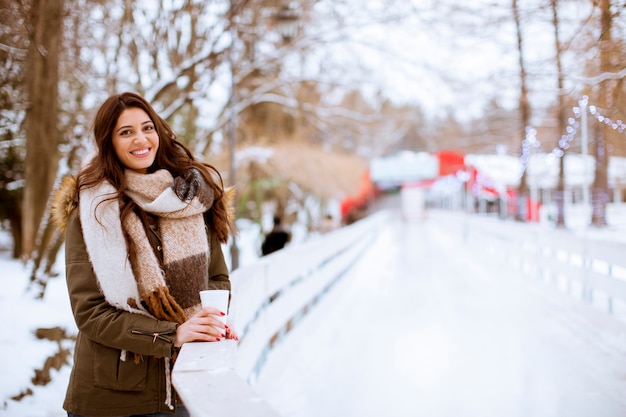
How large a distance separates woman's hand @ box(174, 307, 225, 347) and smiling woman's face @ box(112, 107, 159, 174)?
1.90 feet

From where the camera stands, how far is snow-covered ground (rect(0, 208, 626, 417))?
15.6 ft

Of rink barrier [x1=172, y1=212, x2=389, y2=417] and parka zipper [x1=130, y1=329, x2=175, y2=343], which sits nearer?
rink barrier [x1=172, y1=212, x2=389, y2=417]

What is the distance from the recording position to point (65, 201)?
6.97 ft

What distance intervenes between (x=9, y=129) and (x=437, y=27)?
5.55m

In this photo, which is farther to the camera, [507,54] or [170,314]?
[507,54]

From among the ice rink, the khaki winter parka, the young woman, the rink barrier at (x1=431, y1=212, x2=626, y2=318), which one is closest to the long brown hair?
the young woman

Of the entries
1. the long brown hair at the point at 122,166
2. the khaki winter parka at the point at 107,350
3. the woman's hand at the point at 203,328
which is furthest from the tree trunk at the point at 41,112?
the woman's hand at the point at 203,328

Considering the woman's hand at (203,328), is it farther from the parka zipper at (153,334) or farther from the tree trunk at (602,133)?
the tree trunk at (602,133)

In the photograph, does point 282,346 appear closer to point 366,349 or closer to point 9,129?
point 366,349

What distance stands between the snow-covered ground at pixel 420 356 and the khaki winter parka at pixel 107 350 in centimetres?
234

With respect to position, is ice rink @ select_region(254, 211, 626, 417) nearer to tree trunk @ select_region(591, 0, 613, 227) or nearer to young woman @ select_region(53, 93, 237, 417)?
tree trunk @ select_region(591, 0, 613, 227)

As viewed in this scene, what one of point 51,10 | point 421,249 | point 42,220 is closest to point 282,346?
point 42,220

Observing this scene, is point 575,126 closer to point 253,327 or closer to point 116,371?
point 253,327

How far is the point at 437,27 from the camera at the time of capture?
8.91m
